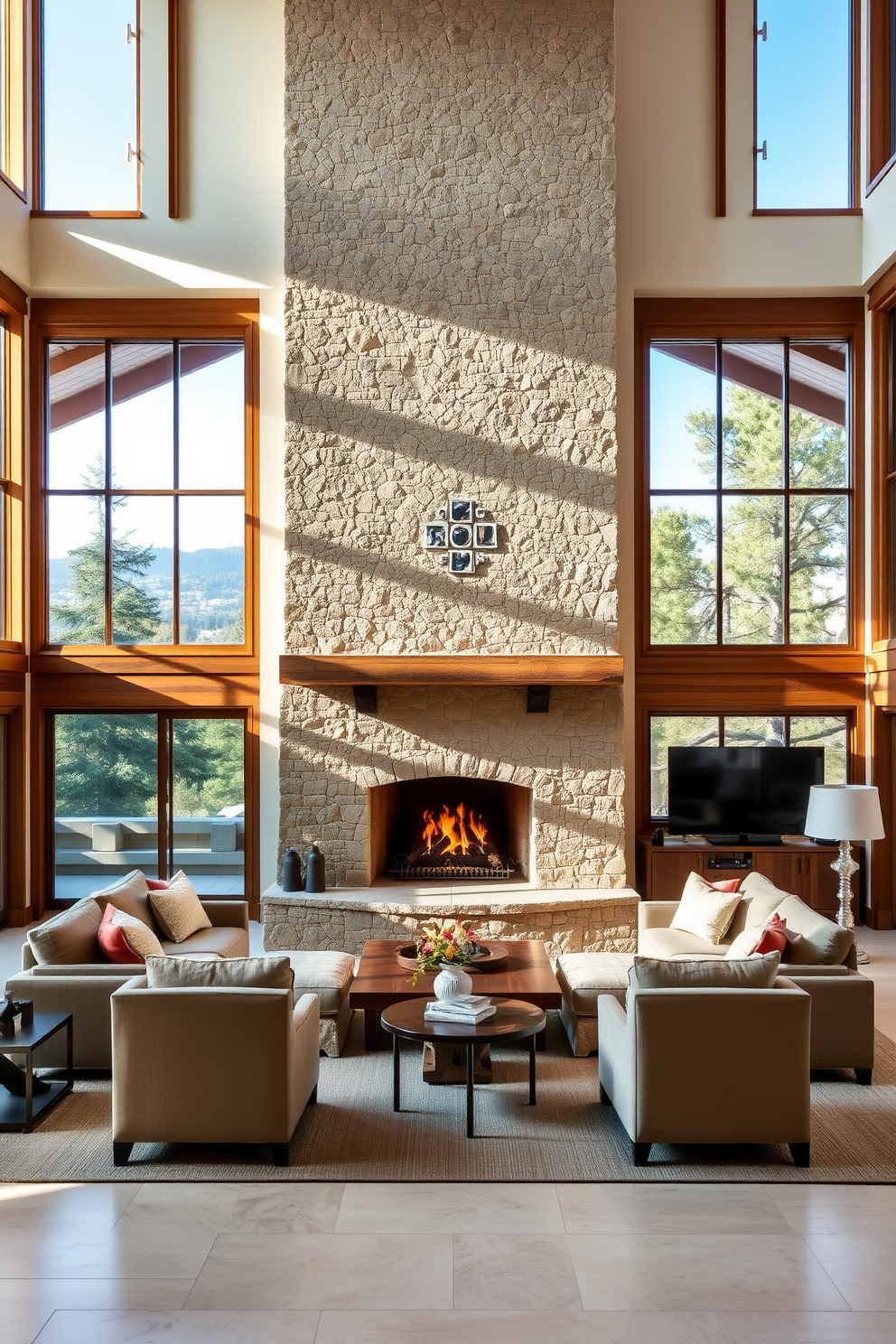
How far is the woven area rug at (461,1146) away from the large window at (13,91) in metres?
7.48

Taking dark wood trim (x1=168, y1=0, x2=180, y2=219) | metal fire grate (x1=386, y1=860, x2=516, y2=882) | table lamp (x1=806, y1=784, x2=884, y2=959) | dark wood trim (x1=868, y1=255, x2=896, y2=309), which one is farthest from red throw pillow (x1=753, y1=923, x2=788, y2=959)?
dark wood trim (x1=168, y1=0, x2=180, y2=219)

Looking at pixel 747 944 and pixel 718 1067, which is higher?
pixel 747 944

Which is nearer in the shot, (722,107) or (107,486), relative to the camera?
(722,107)

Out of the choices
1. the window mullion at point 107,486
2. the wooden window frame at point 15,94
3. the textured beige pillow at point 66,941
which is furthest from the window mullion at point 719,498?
the wooden window frame at point 15,94

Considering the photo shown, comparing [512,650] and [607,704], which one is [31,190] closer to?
[512,650]

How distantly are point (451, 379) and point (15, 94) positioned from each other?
449 cm

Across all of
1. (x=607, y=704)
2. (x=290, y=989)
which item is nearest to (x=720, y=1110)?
(x=290, y=989)

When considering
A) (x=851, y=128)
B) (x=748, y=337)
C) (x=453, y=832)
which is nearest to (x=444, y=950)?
(x=453, y=832)

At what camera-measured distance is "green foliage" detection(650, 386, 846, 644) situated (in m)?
9.52

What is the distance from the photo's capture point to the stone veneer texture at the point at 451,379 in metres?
8.48

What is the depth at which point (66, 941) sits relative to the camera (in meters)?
5.78

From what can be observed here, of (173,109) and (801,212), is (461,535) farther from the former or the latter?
(173,109)

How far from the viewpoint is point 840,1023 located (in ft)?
18.3

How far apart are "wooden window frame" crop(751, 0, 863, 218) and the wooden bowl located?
258 inches
